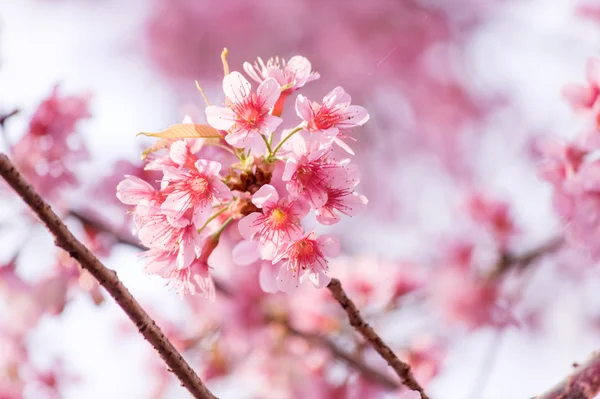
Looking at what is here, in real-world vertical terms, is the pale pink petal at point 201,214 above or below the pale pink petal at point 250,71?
below

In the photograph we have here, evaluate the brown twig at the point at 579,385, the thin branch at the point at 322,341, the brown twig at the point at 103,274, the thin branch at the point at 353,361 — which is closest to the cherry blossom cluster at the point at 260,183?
the brown twig at the point at 103,274

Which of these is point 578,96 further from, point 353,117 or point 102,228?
point 102,228

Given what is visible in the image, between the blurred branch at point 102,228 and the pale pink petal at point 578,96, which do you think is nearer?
the pale pink petal at point 578,96

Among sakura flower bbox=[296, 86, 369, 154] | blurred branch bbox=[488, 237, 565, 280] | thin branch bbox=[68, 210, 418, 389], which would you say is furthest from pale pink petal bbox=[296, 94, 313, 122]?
blurred branch bbox=[488, 237, 565, 280]

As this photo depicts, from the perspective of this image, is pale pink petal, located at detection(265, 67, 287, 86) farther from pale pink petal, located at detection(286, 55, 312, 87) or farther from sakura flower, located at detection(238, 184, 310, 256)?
A: sakura flower, located at detection(238, 184, 310, 256)

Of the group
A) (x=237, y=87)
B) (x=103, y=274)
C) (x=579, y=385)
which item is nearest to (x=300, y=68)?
(x=237, y=87)

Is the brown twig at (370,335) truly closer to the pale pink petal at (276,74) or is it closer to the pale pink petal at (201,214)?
the pale pink petal at (201,214)

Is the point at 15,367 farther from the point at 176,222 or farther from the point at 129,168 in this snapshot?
the point at 176,222
